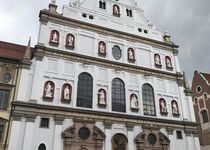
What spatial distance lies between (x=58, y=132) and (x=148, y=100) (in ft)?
33.8

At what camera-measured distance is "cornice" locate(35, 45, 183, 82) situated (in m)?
22.1

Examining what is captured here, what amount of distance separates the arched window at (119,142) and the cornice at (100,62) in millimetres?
7135

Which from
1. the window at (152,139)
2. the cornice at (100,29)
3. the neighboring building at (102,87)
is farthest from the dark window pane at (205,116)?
the window at (152,139)

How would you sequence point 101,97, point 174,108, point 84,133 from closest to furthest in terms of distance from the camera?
point 84,133
point 101,97
point 174,108

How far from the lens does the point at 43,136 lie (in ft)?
62.3

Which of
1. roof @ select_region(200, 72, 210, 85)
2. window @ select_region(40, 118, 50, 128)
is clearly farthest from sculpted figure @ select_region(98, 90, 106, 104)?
roof @ select_region(200, 72, 210, 85)

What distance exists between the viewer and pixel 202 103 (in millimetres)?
35406

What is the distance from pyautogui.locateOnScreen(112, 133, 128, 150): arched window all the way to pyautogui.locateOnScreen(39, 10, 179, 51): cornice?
11254 millimetres

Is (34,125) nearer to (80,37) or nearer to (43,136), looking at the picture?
(43,136)

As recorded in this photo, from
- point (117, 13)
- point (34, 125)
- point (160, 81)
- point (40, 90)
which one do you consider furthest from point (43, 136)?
point (117, 13)

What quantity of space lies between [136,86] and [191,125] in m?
7.25

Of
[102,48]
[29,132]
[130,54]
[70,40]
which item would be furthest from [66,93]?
[130,54]

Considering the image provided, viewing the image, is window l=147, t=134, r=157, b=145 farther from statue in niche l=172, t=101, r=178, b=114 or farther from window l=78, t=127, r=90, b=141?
window l=78, t=127, r=90, b=141

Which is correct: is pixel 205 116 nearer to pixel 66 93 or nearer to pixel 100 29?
pixel 100 29
